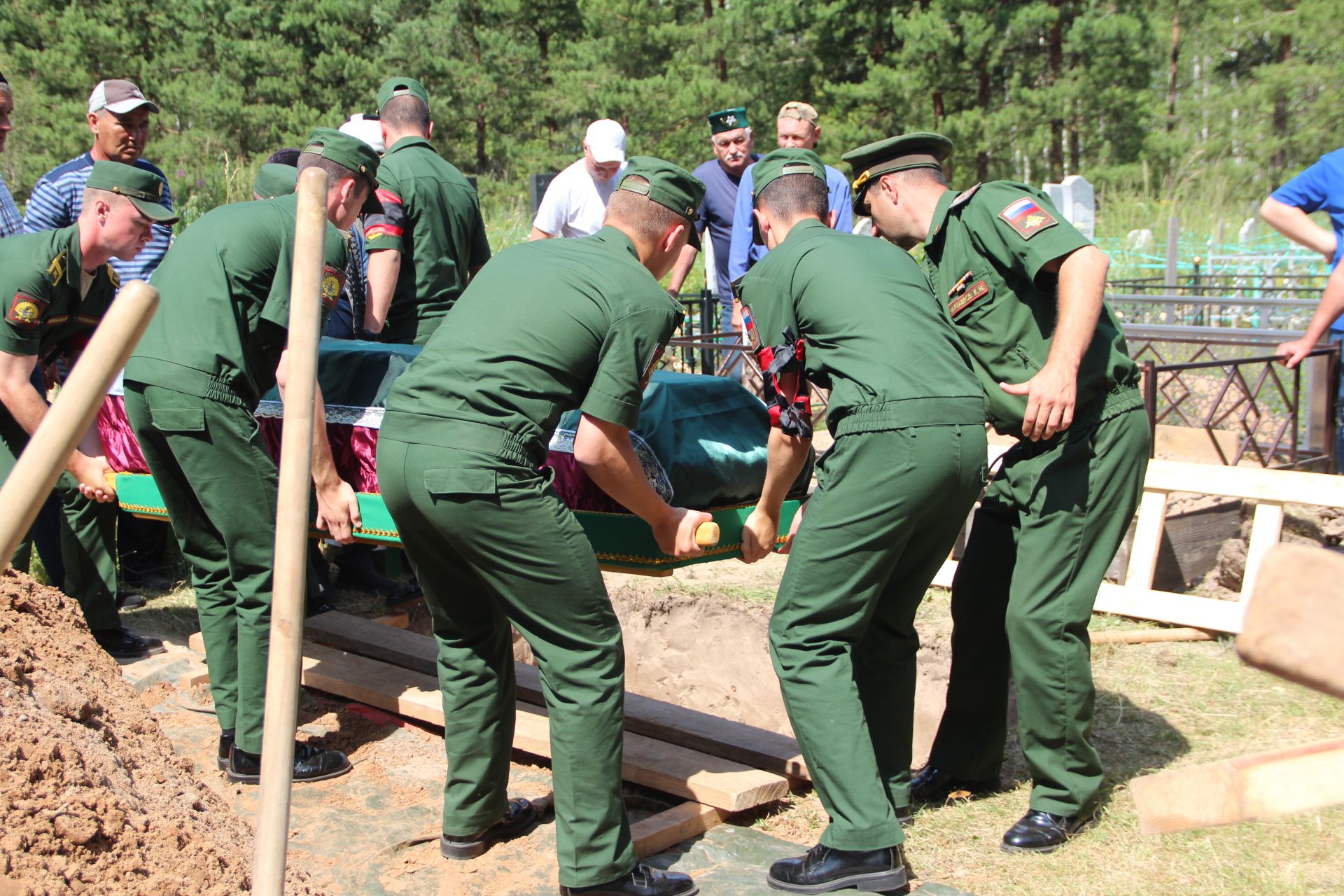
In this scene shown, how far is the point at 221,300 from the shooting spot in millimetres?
3584

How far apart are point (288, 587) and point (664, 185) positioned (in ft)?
4.96

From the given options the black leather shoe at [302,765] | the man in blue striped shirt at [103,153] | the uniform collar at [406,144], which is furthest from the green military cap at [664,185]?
the man in blue striped shirt at [103,153]

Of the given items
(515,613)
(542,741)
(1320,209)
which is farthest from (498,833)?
(1320,209)

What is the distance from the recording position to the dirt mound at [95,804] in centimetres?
198

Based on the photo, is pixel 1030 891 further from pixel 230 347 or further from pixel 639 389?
pixel 230 347

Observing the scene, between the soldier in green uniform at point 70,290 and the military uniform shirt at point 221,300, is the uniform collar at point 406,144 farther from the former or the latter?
the military uniform shirt at point 221,300

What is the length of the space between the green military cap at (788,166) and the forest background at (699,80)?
18955mm

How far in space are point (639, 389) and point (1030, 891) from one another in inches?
65.2

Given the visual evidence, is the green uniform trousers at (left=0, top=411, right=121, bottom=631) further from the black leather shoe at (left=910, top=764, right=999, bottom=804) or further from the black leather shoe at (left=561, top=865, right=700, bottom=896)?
the black leather shoe at (left=910, top=764, right=999, bottom=804)

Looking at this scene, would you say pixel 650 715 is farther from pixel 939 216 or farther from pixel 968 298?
pixel 939 216

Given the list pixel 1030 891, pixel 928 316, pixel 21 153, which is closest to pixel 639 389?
pixel 928 316

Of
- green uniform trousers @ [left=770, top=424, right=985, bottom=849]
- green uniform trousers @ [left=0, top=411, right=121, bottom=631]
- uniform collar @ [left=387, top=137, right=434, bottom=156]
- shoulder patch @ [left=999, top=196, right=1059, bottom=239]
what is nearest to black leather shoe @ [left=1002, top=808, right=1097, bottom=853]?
green uniform trousers @ [left=770, top=424, right=985, bottom=849]

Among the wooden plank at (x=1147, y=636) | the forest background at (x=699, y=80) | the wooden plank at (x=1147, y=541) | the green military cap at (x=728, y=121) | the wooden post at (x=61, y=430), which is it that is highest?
the forest background at (x=699, y=80)

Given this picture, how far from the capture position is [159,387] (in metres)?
3.56
